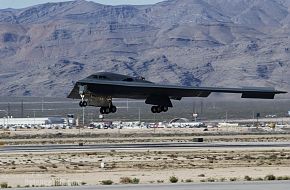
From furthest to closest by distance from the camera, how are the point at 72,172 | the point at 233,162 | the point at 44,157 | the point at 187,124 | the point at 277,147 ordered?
the point at 187,124 < the point at 277,147 < the point at 44,157 < the point at 233,162 < the point at 72,172

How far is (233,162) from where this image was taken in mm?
66562

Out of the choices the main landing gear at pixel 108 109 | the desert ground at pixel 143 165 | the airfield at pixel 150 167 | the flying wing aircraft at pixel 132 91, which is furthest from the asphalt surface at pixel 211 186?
the main landing gear at pixel 108 109

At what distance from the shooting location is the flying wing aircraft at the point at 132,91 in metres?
82.4

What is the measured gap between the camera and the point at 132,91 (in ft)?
274

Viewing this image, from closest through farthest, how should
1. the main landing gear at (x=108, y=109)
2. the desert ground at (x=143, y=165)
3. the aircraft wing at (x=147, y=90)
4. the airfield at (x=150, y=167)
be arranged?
the airfield at (x=150, y=167)
the desert ground at (x=143, y=165)
the aircraft wing at (x=147, y=90)
the main landing gear at (x=108, y=109)

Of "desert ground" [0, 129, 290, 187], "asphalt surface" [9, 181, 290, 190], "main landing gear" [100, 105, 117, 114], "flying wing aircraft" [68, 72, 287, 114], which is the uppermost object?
"flying wing aircraft" [68, 72, 287, 114]

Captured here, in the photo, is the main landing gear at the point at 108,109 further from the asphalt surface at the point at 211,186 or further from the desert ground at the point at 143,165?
the asphalt surface at the point at 211,186

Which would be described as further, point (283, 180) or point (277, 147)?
point (277, 147)

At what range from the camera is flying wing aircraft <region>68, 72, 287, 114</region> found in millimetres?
82438

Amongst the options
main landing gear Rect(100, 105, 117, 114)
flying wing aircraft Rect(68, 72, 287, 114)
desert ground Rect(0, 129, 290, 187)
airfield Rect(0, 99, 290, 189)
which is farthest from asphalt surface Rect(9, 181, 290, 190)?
main landing gear Rect(100, 105, 117, 114)

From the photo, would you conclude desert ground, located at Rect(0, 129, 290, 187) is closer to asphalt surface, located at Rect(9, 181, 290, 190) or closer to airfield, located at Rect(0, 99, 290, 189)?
airfield, located at Rect(0, 99, 290, 189)

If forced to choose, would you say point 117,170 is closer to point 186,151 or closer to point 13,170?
point 13,170

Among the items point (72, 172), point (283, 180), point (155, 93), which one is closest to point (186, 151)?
point (155, 93)

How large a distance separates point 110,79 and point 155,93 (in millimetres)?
4578
